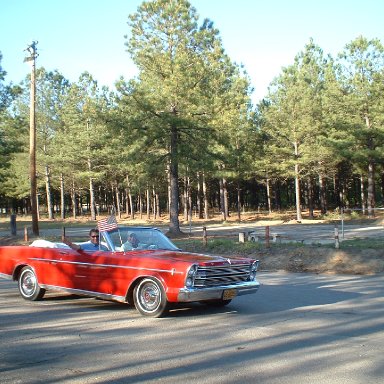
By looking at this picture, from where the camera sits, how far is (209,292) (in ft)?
26.5

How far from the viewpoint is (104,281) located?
8.84m

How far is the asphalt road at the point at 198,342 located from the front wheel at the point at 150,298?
152 millimetres

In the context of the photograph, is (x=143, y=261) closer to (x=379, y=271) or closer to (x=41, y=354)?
(x=41, y=354)

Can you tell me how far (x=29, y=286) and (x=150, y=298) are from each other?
10.2 ft

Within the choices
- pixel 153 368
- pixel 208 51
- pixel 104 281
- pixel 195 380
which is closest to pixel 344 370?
pixel 195 380

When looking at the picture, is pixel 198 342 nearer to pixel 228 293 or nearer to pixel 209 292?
pixel 209 292

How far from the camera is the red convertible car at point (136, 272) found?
26.5 feet

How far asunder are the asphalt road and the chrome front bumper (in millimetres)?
370

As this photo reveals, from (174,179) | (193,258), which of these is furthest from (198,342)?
(174,179)

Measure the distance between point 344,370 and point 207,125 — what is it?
24483 mm

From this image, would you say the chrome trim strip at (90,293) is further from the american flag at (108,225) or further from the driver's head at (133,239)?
the american flag at (108,225)

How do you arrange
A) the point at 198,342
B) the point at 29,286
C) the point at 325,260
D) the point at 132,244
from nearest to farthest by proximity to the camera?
the point at 198,342 → the point at 132,244 → the point at 29,286 → the point at 325,260

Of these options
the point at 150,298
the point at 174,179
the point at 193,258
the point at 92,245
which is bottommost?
the point at 150,298

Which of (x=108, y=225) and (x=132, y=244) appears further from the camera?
(x=108, y=225)
